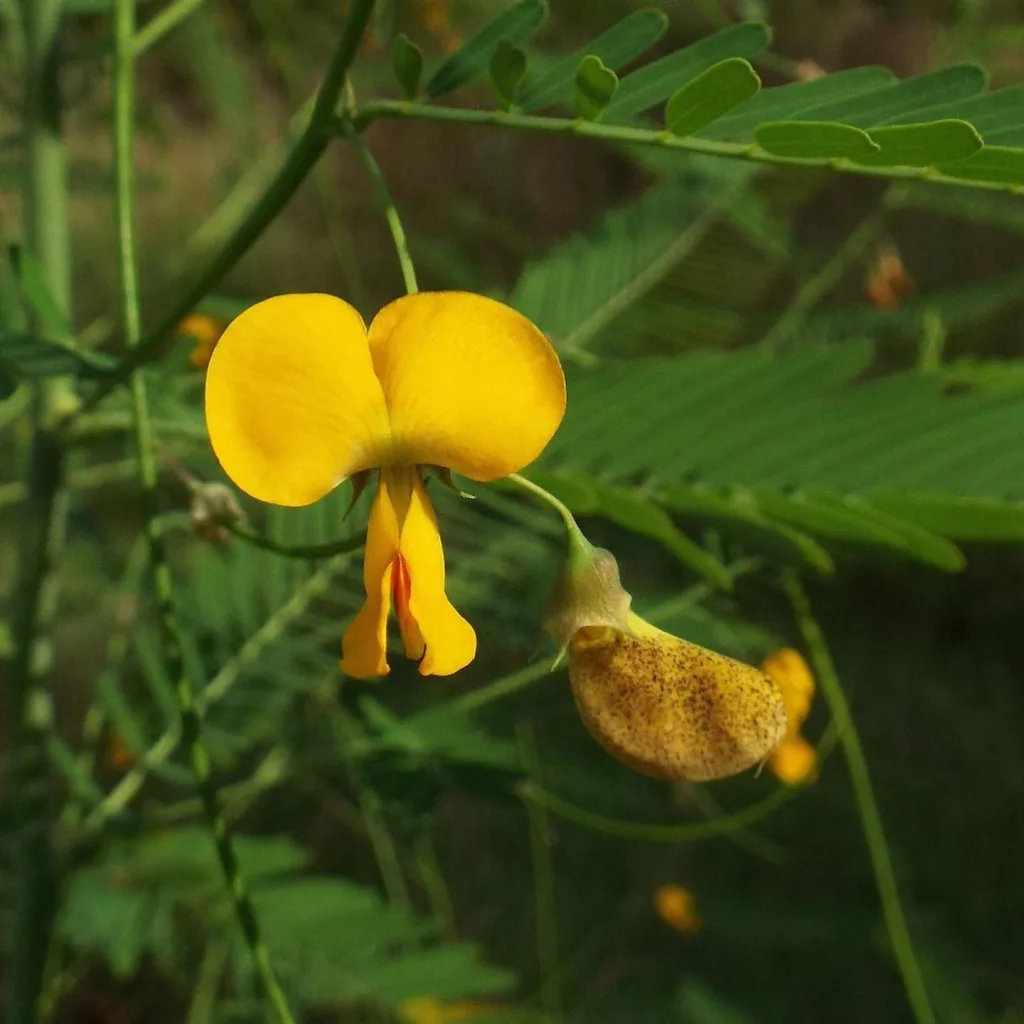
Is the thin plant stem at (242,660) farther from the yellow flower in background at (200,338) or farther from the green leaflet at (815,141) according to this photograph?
the green leaflet at (815,141)

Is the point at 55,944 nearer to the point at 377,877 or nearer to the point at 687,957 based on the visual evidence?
the point at 377,877

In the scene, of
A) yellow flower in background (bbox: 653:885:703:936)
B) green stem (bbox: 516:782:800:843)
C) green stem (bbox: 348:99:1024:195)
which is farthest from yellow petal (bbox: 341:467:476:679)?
yellow flower in background (bbox: 653:885:703:936)

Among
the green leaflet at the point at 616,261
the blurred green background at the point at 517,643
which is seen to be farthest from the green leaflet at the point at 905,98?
the green leaflet at the point at 616,261

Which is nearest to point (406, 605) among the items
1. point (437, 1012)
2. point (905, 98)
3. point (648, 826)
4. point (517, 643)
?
point (905, 98)

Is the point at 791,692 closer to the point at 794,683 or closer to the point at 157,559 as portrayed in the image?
the point at 794,683

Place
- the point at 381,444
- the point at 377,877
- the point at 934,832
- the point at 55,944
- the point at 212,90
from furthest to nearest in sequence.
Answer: the point at 934,832
the point at 377,877
the point at 212,90
the point at 55,944
the point at 381,444

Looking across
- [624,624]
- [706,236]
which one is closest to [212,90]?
[706,236]

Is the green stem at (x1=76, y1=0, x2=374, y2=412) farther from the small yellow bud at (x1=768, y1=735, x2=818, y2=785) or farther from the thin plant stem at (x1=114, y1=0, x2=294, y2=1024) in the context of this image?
the small yellow bud at (x1=768, y1=735, x2=818, y2=785)
